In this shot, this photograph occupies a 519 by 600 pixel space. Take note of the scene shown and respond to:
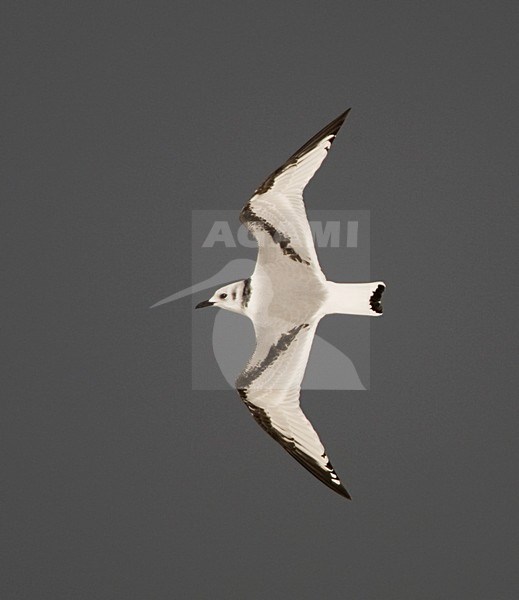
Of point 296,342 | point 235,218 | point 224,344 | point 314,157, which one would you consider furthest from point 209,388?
point 314,157

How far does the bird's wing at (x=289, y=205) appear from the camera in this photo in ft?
8.36

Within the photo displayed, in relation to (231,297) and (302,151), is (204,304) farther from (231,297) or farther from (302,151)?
(302,151)

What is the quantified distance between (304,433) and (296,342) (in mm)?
260

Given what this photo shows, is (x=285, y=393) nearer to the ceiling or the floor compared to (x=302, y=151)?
nearer to the floor

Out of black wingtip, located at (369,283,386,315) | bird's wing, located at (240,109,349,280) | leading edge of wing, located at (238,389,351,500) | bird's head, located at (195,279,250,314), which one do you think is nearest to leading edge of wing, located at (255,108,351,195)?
bird's wing, located at (240,109,349,280)

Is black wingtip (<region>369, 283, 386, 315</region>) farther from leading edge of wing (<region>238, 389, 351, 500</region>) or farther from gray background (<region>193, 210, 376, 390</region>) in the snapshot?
leading edge of wing (<region>238, 389, 351, 500</region>)

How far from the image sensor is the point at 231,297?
105 inches

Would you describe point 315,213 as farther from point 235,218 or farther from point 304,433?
point 304,433

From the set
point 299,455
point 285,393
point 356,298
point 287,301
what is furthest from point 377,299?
point 299,455

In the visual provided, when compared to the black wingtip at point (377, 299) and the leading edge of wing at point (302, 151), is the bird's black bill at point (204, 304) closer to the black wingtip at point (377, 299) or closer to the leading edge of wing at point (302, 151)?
the leading edge of wing at point (302, 151)

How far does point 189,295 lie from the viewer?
2.88 m

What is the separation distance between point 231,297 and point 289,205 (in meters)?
0.32

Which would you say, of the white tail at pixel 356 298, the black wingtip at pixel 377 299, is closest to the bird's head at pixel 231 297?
the white tail at pixel 356 298

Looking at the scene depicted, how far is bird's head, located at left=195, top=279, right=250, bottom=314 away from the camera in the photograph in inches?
105
